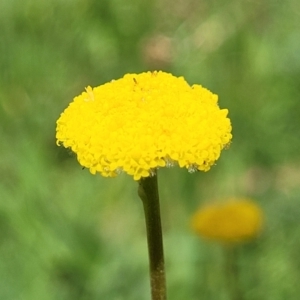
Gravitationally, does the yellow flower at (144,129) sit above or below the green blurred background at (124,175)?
below

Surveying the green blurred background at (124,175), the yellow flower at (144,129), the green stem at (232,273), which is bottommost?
the yellow flower at (144,129)

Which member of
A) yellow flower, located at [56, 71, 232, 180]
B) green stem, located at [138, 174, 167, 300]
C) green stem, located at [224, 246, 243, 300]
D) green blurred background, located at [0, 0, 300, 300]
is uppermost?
green blurred background, located at [0, 0, 300, 300]

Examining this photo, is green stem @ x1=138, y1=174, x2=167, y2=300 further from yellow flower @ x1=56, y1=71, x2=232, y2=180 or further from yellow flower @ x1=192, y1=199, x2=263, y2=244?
yellow flower @ x1=192, y1=199, x2=263, y2=244

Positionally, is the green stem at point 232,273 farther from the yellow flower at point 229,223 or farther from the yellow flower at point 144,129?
the yellow flower at point 144,129

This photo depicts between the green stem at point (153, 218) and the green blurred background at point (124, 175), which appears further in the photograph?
the green blurred background at point (124, 175)

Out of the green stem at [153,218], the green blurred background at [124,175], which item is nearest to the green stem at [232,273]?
the green blurred background at [124,175]

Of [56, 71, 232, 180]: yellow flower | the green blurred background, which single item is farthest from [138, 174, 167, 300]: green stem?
the green blurred background

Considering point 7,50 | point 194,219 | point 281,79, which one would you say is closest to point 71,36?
point 7,50
